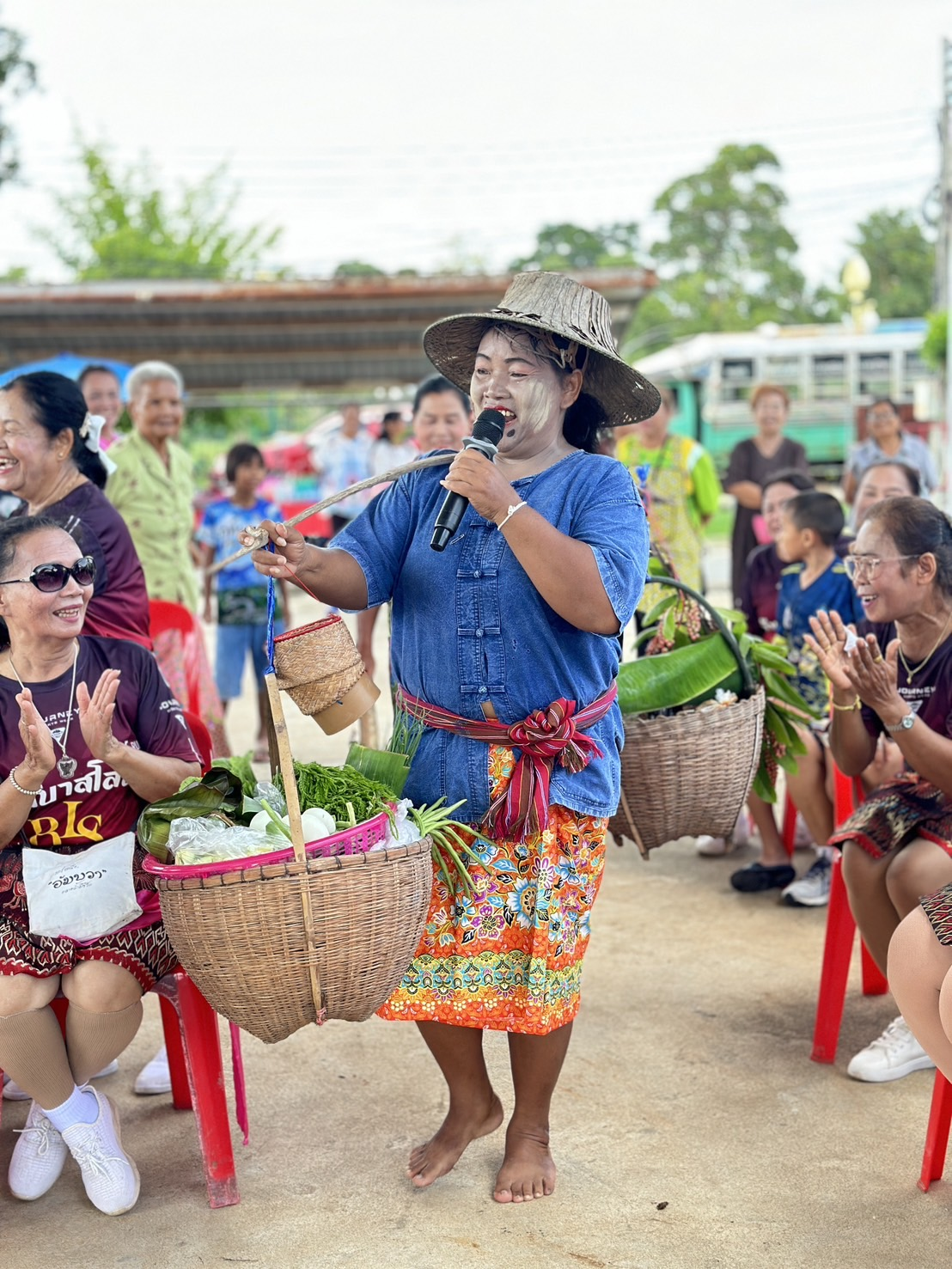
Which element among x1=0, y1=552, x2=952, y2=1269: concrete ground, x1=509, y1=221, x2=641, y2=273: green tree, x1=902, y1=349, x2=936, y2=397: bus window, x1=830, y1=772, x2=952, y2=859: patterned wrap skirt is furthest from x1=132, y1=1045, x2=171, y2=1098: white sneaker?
x1=509, y1=221, x2=641, y2=273: green tree

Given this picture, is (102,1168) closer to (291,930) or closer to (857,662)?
(291,930)

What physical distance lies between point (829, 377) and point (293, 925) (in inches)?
993

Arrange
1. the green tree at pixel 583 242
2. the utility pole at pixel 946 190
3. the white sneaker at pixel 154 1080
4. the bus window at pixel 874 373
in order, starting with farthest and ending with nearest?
the green tree at pixel 583 242 → the bus window at pixel 874 373 → the utility pole at pixel 946 190 → the white sneaker at pixel 154 1080

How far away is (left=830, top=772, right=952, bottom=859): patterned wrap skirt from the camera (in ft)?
11.2

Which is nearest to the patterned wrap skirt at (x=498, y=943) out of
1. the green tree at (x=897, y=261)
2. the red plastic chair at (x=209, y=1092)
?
the red plastic chair at (x=209, y=1092)

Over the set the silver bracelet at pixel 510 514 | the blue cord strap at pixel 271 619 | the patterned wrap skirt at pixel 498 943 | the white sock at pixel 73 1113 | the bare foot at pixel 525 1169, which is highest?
the silver bracelet at pixel 510 514

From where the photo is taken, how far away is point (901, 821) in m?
3.46

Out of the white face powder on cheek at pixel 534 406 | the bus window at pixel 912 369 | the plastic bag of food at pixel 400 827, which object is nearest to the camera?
the plastic bag of food at pixel 400 827

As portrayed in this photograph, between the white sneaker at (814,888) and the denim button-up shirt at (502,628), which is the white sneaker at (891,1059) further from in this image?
the white sneaker at (814,888)

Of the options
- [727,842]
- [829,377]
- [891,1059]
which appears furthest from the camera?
[829,377]

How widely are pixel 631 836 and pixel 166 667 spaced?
2101 millimetres

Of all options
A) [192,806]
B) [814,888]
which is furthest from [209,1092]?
[814,888]

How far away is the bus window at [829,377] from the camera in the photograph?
25.9 metres

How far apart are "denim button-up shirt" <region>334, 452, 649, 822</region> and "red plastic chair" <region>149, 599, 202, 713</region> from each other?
198 cm
